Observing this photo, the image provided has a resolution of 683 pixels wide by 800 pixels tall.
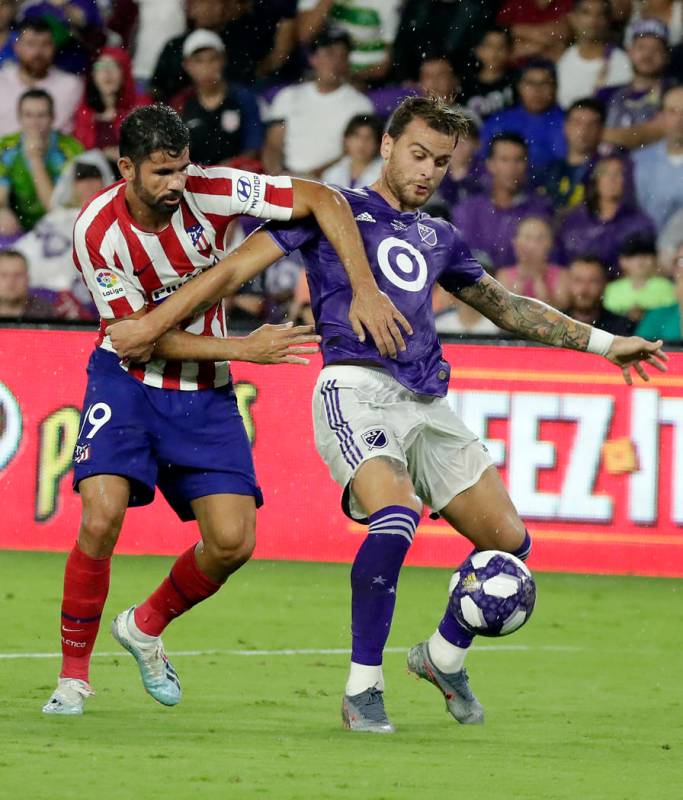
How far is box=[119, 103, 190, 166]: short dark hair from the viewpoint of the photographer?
5.19m

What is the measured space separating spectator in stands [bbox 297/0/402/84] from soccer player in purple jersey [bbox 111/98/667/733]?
261 inches

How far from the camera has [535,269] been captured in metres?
11.1

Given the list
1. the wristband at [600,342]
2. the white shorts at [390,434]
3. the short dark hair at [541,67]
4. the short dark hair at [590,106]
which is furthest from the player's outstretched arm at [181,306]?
the short dark hair at [541,67]

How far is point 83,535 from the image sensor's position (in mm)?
5469

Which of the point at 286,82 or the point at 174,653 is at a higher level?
the point at 286,82

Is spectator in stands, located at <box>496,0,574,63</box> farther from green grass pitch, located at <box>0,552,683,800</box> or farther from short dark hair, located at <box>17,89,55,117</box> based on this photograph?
green grass pitch, located at <box>0,552,683,800</box>

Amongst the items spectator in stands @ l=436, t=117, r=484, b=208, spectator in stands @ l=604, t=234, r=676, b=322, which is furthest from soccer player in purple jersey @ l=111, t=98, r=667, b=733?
spectator in stands @ l=436, t=117, r=484, b=208

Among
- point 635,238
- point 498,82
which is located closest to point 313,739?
point 635,238

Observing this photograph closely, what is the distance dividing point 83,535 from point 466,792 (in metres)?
1.80

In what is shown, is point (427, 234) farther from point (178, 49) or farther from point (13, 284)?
point (178, 49)

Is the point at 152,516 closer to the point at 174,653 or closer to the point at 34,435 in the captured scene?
the point at 34,435

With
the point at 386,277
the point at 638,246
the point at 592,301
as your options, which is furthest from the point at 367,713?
the point at 638,246

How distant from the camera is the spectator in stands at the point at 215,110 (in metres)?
12.1

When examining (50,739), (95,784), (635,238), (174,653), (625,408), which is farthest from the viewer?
(635,238)
